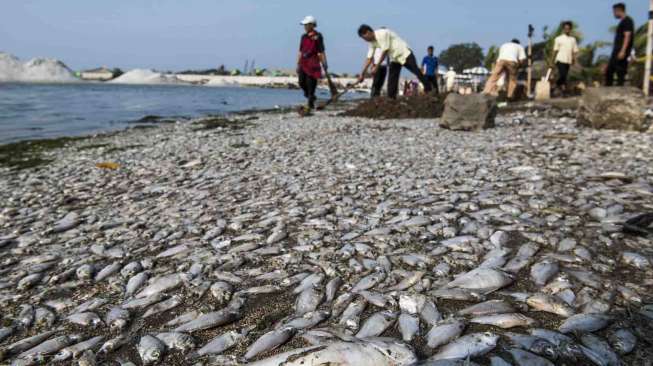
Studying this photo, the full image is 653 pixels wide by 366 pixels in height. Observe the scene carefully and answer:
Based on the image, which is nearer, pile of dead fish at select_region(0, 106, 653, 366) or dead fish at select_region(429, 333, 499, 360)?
dead fish at select_region(429, 333, 499, 360)

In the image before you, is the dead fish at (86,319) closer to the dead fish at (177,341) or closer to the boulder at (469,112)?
the dead fish at (177,341)

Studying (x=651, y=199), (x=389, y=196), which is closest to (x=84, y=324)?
(x=389, y=196)

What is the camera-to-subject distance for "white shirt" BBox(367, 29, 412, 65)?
12.8 m

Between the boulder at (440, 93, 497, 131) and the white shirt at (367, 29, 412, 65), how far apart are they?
360cm

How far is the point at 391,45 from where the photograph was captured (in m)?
13.0

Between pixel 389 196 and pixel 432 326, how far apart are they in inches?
97.8

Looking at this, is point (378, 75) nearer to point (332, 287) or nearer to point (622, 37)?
point (622, 37)

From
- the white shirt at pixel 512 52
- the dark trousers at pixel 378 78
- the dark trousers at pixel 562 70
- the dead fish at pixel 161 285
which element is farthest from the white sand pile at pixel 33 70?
the dead fish at pixel 161 285

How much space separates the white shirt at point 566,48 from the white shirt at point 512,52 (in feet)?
4.46

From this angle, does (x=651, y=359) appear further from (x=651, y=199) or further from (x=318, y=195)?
(x=318, y=195)

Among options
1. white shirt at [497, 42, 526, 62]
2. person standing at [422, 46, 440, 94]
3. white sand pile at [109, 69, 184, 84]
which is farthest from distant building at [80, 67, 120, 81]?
white shirt at [497, 42, 526, 62]

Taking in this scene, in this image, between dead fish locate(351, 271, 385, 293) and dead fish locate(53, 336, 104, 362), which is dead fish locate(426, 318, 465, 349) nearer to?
dead fish locate(351, 271, 385, 293)

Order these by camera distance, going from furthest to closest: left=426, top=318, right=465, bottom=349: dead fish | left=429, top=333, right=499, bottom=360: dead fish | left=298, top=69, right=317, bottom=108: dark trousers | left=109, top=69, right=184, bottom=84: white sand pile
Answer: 1. left=109, top=69, right=184, bottom=84: white sand pile
2. left=298, top=69, right=317, bottom=108: dark trousers
3. left=426, top=318, right=465, bottom=349: dead fish
4. left=429, top=333, right=499, bottom=360: dead fish

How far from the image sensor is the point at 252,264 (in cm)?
299
